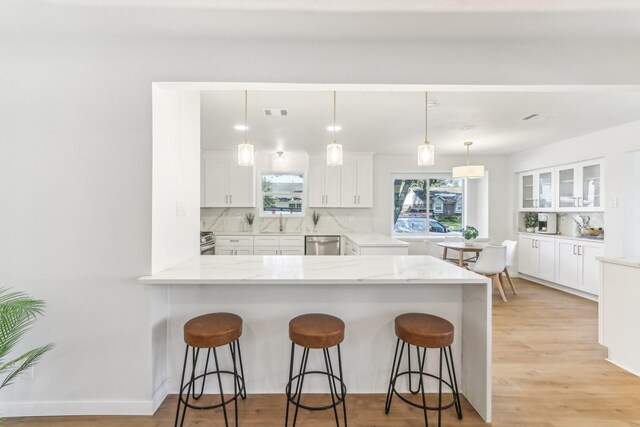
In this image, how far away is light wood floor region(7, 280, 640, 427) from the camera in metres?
1.74

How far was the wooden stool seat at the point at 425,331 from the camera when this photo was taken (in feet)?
5.22

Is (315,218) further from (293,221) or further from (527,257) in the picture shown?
(527,257)

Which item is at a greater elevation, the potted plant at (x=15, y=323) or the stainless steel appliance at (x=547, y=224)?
the stainless steel appliance at (x=547, y=224)

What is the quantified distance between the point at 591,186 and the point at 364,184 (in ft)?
10.7

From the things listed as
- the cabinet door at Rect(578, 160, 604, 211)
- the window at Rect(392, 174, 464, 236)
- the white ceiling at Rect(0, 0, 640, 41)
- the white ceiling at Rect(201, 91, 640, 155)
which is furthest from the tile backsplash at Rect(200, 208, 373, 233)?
the white ceiling at Rect(0, 0, 640, 41)

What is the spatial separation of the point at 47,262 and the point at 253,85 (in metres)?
1.71

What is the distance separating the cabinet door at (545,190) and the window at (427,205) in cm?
125

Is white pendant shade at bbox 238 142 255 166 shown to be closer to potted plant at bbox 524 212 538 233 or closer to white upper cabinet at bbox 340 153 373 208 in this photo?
white upper cabinet at bbox 340 153 373 208

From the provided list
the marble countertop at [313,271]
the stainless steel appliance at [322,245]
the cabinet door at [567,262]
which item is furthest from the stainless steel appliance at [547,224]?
the marble countertop at [313,271]

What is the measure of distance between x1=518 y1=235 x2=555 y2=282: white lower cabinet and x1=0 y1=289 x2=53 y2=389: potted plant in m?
6.14

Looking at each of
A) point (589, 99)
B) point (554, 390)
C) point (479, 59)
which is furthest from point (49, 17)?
point (589, 99)

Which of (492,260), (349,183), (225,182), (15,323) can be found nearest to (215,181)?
(225,182)

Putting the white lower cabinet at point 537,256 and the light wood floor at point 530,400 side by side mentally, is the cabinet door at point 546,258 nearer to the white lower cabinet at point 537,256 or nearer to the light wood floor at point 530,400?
the white lower cabinet at point 537,256

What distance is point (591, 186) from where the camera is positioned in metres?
4.08
